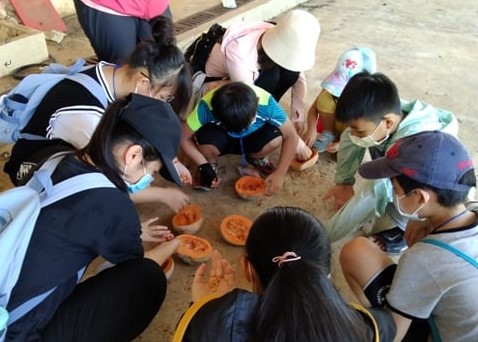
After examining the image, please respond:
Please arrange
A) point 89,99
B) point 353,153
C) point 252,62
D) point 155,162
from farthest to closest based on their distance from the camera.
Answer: point 252,62, point 353,153, point 89,99, point 155,162

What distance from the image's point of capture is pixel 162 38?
7.56 ft

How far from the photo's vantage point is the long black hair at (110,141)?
134cm

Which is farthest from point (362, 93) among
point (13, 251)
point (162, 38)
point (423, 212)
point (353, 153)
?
point (13, 251)

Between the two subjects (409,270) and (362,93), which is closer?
(409,270)

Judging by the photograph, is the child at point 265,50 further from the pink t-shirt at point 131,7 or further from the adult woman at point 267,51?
the pink t-shirt at point 131,7

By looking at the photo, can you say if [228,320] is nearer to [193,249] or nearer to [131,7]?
[193,249]

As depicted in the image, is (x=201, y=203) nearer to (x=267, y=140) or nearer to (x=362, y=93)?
(x=267, y=140)

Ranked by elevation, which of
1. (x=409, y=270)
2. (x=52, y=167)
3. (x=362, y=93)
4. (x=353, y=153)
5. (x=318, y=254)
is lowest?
(x=353, y=153)

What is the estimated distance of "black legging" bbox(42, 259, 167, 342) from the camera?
1448 millimetres

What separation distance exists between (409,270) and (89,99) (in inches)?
48.7

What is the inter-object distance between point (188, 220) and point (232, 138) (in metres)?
0.52

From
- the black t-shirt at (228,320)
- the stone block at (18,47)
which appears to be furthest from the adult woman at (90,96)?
the stone block at (18,47)

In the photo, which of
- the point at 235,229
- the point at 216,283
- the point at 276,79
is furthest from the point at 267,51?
the point at 216,283

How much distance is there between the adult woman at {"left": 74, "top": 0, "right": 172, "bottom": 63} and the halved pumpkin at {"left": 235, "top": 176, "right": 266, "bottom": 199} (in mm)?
822
